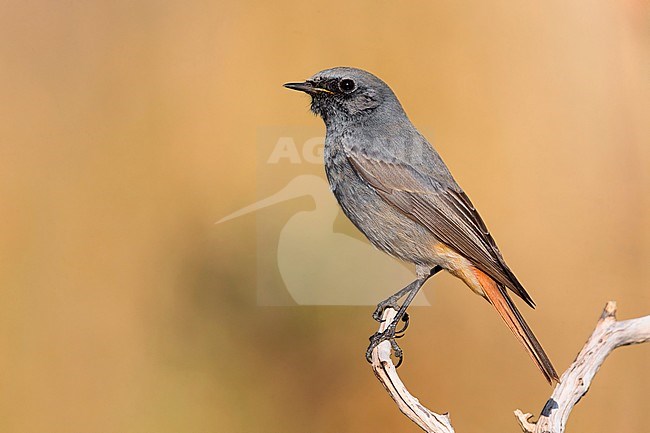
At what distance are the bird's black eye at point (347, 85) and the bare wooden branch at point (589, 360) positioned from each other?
108cm

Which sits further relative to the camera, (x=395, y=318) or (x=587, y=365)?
(x=395, y=318)

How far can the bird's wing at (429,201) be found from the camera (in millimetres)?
2314

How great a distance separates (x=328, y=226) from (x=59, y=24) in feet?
4.63

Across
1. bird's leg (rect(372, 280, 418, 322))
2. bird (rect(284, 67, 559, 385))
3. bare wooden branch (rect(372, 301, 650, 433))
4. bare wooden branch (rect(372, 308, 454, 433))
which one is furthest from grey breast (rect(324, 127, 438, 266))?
bare wooden branch (rect(372, 301, 650, 433))

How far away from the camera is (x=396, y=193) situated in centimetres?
238

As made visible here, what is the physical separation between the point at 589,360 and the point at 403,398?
51 cm

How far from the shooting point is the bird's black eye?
8.17 feet

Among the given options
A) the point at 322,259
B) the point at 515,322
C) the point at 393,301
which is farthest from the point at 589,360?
the point at 322,259

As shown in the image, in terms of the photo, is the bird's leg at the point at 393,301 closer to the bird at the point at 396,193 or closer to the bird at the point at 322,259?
the bird at the point at 396,193

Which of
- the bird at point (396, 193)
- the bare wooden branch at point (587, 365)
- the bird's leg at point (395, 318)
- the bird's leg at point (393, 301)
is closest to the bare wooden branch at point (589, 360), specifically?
the bare wooden branch at point (587, 365)

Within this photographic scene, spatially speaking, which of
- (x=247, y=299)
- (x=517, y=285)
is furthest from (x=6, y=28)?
(x=517, y=285)

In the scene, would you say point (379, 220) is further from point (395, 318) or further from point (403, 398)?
point (403, 398)

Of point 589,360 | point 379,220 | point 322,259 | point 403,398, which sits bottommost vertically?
point 403,398

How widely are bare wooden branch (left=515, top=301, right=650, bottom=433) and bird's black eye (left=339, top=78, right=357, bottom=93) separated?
42.6 inches
